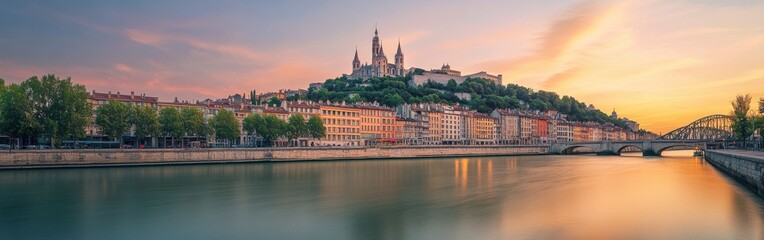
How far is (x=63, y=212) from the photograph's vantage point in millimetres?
17875

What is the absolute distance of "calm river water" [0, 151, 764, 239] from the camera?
48.2 feet

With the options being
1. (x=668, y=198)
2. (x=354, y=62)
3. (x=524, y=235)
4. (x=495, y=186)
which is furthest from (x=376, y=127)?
(x=354, y=62)

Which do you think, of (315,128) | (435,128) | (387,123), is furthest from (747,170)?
(435,128)

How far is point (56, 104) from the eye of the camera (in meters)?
38.5

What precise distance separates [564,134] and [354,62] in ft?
218

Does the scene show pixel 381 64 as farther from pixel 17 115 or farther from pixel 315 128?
pixel 17 115

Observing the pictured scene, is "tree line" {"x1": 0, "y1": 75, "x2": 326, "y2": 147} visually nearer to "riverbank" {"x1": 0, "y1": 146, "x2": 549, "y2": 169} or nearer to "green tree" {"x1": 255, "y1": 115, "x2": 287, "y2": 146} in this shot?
"riverbank" {"x1": 0, "y1": 146, "x2": 549, "y2": 169}

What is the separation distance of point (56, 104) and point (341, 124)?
36101 millimetres

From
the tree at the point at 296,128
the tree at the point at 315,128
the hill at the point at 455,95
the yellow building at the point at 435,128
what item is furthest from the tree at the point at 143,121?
the hill at the point at 455,95

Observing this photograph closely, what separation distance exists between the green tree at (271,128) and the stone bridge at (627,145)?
41354 millimetres

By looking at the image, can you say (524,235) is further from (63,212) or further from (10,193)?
(10,193)

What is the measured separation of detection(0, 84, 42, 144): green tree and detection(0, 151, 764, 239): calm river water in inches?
291

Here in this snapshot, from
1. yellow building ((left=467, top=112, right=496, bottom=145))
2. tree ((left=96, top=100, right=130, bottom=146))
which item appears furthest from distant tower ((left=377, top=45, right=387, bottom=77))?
tree ((left=96, top=100, right=130, bottom=146))

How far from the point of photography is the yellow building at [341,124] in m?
68.2
